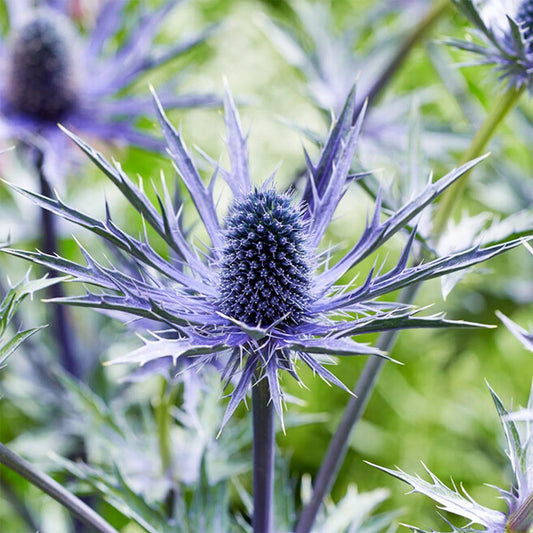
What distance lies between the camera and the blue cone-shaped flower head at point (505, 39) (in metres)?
0.60

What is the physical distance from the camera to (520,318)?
4.93 ft

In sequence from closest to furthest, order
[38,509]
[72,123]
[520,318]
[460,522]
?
1. [72,123]
2. [38,509]
3. [460,522]
4. [520,318]

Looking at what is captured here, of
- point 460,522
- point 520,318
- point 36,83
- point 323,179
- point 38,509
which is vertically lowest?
point 38,509

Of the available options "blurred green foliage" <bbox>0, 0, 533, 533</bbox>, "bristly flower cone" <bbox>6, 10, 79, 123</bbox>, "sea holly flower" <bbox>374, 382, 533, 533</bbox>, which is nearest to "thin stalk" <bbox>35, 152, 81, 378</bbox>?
"blurred green foliage" <bbox>0, 0, 533, 533</bbox>

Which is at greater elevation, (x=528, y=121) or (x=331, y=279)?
(x=528, y=121)

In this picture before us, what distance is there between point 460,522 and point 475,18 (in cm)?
113

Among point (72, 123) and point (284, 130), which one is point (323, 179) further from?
point (284, 130)

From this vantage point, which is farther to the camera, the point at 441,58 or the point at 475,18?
the point at 441,58

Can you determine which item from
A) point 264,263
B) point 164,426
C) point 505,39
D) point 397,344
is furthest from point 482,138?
point 397,344

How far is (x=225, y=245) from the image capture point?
0.58m

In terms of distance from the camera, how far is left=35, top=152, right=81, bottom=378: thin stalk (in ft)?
3.10

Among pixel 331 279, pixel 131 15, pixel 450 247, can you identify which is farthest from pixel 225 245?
pixel 131 15

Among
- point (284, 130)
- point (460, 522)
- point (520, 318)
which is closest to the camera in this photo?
point (460, 522)

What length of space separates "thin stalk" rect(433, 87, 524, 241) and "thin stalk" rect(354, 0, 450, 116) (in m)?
0.42
